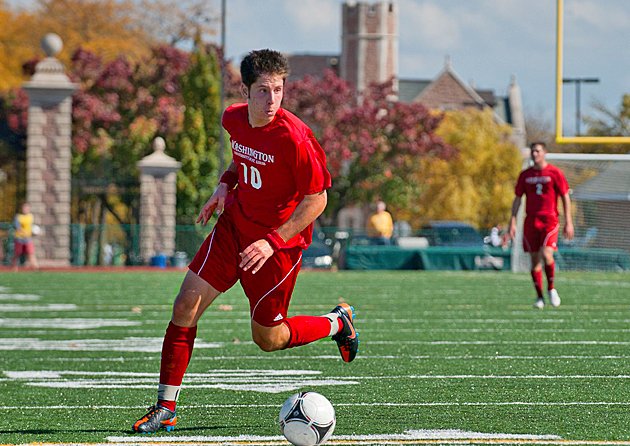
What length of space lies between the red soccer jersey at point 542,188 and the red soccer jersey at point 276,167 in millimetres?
9507

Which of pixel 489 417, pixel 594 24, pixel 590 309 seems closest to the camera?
pixel 489 417

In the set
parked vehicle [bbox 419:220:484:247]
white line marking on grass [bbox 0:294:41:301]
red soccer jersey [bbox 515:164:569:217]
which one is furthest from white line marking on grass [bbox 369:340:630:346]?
parked vehicle [bbox 419:220:484:247]

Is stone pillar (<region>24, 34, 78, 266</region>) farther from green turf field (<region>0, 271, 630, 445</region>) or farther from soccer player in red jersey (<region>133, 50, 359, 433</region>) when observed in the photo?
soccer player in red jersey (<region>133, 50, 359, 433</region>)

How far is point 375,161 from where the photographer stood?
49.3m

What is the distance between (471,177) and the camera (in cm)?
5672

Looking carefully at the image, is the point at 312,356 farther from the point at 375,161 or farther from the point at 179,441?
the point at 375,161

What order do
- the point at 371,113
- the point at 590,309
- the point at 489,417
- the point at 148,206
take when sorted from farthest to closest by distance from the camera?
the point at 371,113
the point at 148,206
the point at 590,309
the point at 489,417

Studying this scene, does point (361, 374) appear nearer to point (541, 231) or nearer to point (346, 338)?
point (346, 338)

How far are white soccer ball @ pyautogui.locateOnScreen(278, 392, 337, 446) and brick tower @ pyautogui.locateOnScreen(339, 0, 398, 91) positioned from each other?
254 feet

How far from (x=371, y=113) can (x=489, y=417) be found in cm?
4221

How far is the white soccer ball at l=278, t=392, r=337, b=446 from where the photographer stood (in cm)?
549

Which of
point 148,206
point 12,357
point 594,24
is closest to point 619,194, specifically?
point 594,24

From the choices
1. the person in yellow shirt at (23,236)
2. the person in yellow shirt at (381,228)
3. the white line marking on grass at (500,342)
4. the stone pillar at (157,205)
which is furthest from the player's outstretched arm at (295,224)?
the stone pillar at (157,205)

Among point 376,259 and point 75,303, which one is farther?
point 376,259
